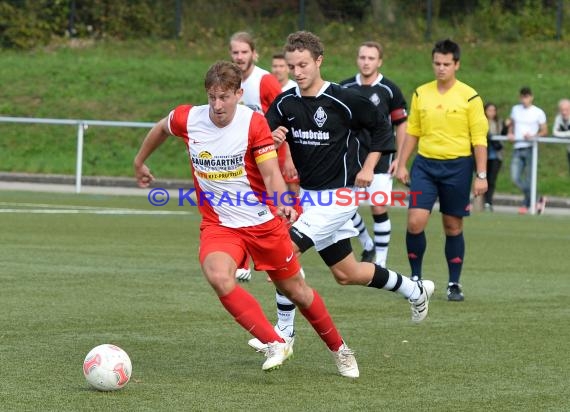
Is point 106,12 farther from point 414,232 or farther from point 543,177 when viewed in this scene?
point 414,232

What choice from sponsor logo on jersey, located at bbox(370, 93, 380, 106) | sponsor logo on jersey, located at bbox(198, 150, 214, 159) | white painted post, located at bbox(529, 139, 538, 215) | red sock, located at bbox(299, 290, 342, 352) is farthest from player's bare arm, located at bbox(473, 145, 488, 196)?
white painted post, located at bbox(529, 139, 538, 215)

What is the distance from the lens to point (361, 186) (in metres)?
8.24

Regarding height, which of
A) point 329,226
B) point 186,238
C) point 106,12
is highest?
point 106,12

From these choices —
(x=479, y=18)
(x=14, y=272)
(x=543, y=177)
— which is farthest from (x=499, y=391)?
(x=479, y=18)

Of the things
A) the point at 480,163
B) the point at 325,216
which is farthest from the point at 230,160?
the point at 480,163

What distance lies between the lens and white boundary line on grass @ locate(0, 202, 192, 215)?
17.9 m

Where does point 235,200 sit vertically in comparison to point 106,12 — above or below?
below

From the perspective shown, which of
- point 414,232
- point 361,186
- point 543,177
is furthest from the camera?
point 543,177

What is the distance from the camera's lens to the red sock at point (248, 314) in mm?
7016

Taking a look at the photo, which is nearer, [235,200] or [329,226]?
[235,200]

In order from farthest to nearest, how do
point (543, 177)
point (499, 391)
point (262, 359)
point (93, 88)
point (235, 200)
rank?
point (93, 88) < point (543, 177) < point (262, 359) < point (235, 200) < point (499, 391)

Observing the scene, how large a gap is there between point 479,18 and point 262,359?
2974cm

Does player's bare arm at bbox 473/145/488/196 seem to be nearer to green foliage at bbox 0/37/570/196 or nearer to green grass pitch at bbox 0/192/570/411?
green grass pitch at bbox 0/192/570/411

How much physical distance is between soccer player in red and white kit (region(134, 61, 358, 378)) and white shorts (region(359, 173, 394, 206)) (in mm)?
5427
